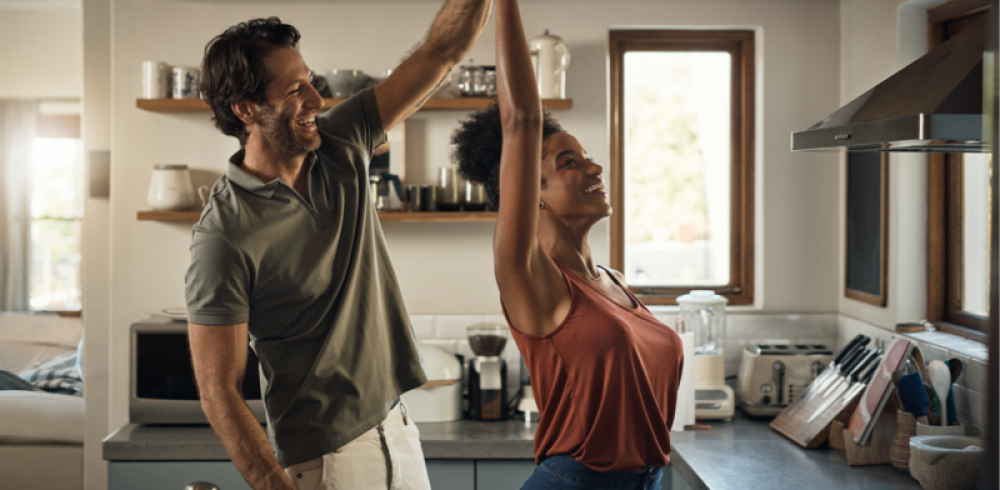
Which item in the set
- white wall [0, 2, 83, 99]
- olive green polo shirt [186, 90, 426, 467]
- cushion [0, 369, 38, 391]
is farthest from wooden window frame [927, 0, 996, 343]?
cushion [0, 369, 38, 391]

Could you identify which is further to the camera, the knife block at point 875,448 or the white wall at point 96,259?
the white wall at point 96,259

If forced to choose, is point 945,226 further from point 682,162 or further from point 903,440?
point 682,162

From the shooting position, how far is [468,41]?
4.66ft

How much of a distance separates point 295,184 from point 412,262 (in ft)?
5.17

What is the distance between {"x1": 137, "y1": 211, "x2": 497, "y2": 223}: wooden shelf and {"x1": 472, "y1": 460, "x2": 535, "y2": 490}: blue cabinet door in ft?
2.86

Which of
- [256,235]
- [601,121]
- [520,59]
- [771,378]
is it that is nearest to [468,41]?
[520,59]

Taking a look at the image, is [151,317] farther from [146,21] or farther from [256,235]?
[256,235]

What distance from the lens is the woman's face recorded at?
4.71 feet

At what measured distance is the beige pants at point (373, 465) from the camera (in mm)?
1362

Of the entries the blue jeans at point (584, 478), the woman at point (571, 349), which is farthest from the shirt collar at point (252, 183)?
the blue jeans at point (584, 478)

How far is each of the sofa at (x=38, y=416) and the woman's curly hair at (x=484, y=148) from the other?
2.41m

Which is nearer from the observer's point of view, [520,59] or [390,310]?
[520,59]

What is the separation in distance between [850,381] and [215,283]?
1.96 m

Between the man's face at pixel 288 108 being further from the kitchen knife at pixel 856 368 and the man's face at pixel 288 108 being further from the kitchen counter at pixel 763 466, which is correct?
the kitchen knife at pixel 856 368
